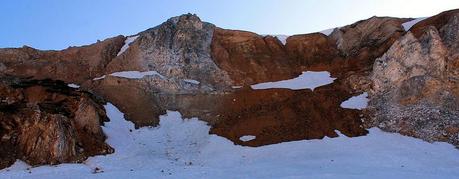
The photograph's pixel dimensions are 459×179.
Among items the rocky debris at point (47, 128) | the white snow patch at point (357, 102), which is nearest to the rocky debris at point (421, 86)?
the white snow patch at point (357, 102)

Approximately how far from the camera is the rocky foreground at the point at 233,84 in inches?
1298

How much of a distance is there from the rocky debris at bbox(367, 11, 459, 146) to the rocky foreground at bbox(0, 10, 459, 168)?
77mm

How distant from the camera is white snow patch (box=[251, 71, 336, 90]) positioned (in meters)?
43.7

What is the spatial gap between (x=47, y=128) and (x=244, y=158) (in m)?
12.0

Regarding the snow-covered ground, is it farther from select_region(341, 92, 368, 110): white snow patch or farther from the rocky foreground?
select_region(341, 92, 368, 110): white snow patch

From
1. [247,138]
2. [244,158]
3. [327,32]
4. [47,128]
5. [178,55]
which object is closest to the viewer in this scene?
[47,128]

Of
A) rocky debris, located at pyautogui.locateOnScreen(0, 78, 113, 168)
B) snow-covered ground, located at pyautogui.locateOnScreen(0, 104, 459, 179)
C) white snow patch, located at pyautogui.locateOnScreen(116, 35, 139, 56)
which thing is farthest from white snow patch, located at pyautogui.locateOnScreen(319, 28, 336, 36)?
rocky debris, located at pyautogui.locateOnScreen(0, 78, 113, 168)

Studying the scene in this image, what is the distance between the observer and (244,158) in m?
31.9

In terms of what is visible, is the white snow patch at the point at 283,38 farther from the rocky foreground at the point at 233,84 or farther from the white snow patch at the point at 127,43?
the white snow patch at the point at 127,43

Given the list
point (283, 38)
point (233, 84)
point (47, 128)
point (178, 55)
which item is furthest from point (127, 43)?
point (47, 128)

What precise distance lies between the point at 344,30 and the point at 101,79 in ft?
80.3

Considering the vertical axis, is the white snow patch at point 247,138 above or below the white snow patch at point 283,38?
below

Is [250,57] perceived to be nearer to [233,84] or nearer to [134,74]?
[233,84]

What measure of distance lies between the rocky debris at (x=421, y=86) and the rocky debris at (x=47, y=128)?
1932 centimetres
